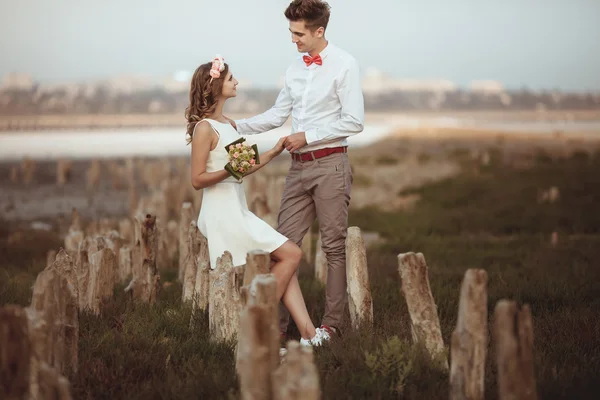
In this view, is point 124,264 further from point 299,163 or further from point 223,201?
point 299,163

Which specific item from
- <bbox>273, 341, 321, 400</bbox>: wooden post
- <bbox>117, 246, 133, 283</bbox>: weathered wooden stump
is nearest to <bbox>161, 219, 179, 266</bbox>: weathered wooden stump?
<bbox>117, 246, 133, 283</bbox>: weathered wooden stump

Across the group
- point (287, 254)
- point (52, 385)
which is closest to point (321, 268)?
point (287, 254)

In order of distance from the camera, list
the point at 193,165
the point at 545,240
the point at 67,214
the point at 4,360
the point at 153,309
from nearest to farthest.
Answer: the point at 4,360
the point at 193,165
the point at 153,309
the point at 545,240
the point at 67,214

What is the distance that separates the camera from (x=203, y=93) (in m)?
5.24

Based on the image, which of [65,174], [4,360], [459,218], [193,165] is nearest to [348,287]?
[193,165]

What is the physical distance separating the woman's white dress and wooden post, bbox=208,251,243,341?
32 centimetres

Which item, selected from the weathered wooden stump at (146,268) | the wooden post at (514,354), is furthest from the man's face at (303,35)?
the wooden post at (514,354)

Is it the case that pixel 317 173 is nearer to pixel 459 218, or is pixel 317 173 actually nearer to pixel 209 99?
pixel 209 99

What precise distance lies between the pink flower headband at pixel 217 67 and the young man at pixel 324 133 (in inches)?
19.9

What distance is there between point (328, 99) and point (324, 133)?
29 cm

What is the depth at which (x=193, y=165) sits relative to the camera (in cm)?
512

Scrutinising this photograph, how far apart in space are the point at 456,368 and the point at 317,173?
2.05m

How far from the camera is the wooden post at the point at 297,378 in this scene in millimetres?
2809

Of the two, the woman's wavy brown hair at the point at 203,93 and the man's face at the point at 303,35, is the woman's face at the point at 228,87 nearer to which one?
the woman's wavy brown hair at the point at 203,93
